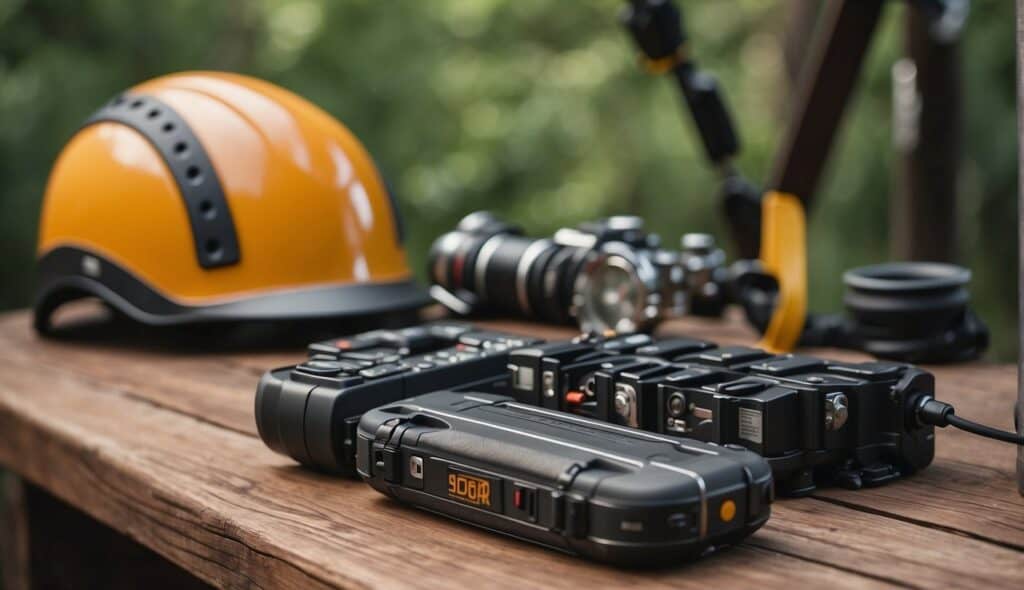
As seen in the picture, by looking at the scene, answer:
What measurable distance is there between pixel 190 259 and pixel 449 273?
0.37 m

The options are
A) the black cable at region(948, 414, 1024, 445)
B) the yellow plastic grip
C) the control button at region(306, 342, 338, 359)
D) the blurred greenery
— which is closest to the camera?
the black cable at region(948, 414, 1024, 445)

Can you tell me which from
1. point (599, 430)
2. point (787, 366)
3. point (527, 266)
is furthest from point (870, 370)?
point (527, 266)

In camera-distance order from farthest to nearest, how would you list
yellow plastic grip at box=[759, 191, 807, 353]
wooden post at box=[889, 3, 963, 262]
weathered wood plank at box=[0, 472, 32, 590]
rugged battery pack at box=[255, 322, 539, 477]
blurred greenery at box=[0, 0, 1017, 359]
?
1. blurred greenery at box=[0, 0, 1017, 359]
2. wooden post at box=[889, 3, 963, 262]
3. weathered wood plank at box=[0, 472, 32, 590]
4. yellow plastic grip at box=[759, 191, 807, 353]
5. rugged battery pack at box=[255, 322, 539, 477]

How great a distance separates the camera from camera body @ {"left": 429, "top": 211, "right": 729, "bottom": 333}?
62.9 inches

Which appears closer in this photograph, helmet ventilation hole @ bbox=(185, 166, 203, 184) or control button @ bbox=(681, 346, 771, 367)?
control button @ bbox=(681, 346, 771, 367)

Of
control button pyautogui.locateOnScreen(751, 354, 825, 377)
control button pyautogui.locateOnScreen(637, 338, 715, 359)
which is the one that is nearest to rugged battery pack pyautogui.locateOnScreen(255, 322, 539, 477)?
control button pyautogui.locateOnScreen(637, 338, 715, 359)

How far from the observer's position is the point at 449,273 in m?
1.84

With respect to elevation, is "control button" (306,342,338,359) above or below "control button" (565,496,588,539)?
above

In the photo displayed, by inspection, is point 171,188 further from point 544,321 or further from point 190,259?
point 544,321

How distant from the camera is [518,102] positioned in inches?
225

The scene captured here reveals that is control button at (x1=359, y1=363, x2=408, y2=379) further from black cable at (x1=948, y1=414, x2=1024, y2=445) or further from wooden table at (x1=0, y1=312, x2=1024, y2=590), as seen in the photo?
black cable at (x1=948, y1=414, x2=1024, y2=445)

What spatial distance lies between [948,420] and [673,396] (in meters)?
0.20

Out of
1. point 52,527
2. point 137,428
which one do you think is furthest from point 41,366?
point 137,428

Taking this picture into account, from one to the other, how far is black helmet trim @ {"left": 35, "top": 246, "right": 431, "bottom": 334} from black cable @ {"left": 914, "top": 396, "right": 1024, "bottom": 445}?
888 mm
